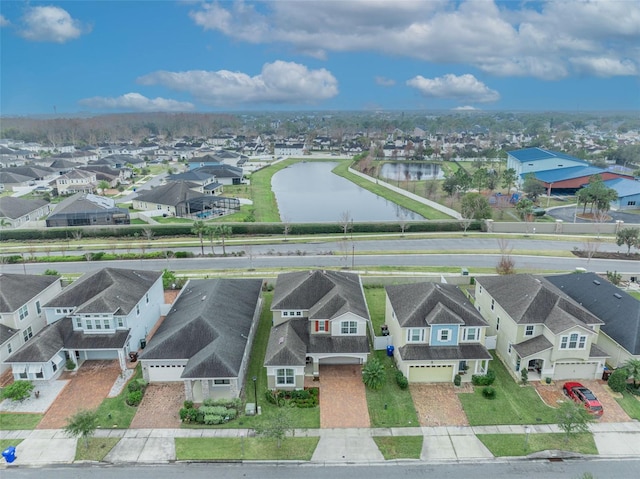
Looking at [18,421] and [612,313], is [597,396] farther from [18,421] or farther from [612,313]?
[18,421]

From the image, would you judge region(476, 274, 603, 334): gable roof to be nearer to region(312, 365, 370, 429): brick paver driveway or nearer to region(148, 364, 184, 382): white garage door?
region(312, 365, 370, 429): brick paver driveway

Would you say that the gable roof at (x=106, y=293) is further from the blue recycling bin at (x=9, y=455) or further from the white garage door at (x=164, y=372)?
the blue recycling bin at (x=9, y=455)

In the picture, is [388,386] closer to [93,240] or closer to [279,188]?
[93,240]

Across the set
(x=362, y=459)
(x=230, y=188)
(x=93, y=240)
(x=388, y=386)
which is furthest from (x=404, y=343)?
(x=230, y=188)

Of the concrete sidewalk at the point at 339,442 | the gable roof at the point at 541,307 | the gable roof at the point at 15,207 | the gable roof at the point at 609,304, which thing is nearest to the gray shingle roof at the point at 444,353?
the gable roof at the point at 541,307

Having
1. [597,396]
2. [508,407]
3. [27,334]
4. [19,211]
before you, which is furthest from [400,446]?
[19,211]

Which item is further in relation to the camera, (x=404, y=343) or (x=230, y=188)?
(x=230, y=188)
